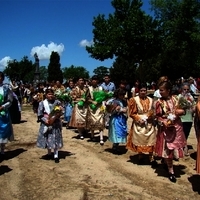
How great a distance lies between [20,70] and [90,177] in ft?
245

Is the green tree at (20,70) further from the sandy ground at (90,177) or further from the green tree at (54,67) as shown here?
the sandy ground at (90,177)

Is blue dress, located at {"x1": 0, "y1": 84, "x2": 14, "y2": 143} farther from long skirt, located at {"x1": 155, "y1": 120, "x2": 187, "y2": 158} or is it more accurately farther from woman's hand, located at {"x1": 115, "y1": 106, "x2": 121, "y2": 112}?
long skirt, located at {"x1": 155, "y1": 120, "x2": 187, "y2": 158}

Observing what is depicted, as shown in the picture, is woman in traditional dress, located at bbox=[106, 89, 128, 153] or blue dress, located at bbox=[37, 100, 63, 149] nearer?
blue dress, located at bbox=[37, 100, 63, 149]

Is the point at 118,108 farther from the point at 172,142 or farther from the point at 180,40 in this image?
the point at 180,40

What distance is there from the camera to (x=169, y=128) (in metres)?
6.22

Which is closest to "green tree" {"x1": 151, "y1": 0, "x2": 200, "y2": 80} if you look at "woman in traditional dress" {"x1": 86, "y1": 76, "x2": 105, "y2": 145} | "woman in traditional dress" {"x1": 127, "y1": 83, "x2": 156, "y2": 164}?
"woman in traditional dress" {"x1": 86, "y1": 76, "x2": 105, "y2": 145}

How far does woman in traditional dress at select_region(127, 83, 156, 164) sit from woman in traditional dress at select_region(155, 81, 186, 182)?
2.12ft

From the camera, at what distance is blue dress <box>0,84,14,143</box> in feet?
24.6

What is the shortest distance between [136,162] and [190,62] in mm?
31224

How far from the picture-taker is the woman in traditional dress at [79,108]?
10.4 m

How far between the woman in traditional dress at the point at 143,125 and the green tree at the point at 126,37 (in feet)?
89.8

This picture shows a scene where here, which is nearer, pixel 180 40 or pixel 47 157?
pixel 47 157

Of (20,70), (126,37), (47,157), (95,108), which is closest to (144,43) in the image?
(126,37)

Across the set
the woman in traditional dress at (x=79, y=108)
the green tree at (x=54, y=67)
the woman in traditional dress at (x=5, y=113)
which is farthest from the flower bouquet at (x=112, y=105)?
the green tree at (x=54, y=67)
